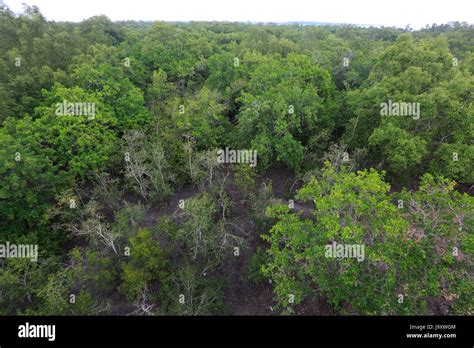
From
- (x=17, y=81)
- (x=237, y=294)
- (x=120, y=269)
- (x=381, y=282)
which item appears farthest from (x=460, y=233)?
(x=17, y=81)

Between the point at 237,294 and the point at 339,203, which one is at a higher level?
the point at 339,203

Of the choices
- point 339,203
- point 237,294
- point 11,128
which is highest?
point 11,128

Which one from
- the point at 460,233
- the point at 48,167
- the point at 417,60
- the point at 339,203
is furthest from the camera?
the point at 417,60

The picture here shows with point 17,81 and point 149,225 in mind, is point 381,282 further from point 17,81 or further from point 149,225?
point 17,81

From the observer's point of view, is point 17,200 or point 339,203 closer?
point 339,203
